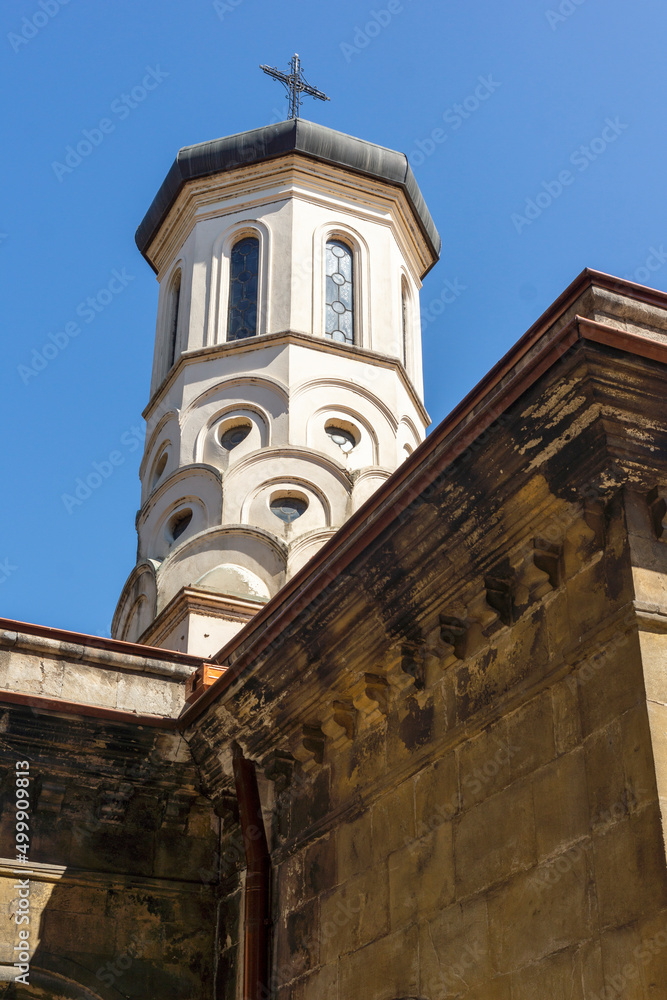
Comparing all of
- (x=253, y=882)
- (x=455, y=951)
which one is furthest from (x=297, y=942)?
(x=455, y=951)

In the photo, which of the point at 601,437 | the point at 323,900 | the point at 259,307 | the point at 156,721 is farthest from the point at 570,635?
the point at 259,307

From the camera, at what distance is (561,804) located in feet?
18.9

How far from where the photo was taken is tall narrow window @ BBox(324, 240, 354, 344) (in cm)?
1595

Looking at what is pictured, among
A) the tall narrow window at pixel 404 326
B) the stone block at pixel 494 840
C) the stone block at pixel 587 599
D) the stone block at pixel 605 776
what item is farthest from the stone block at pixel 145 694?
the tall narrow window at pixel 404 326

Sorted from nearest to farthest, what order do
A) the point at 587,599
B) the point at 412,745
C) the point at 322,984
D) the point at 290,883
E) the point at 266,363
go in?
the point at 587,599
the point at 412,745
the point at 322,984
the point at 290,883
the point at 266,363

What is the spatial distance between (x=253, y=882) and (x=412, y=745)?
1.97 m

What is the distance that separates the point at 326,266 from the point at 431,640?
33.1 feet

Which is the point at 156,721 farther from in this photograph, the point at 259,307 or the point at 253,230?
the point at 253,230

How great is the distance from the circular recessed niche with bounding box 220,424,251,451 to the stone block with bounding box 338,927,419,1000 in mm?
8555

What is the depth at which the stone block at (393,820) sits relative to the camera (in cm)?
696

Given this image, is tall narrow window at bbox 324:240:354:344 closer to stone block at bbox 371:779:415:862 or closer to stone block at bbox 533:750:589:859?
stone block at bbox 371:779:415:862

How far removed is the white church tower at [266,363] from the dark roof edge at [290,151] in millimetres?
23

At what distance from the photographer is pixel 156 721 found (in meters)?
8.80

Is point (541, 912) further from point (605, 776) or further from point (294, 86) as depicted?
point (294, 86)
